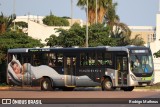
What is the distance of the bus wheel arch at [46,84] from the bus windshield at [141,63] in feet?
21.0

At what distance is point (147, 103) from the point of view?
1827 centimetres

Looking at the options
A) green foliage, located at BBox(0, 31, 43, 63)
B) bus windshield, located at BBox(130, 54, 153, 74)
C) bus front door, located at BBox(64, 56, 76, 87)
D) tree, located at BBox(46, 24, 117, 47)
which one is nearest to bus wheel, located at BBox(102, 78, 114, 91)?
bus windshield, located at BBox(130, 54, 153, 74)

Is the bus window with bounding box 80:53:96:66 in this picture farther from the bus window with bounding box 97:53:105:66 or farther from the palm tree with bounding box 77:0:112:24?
the palm tree with bounding box 77:0:112:24

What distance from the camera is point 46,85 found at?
41.7 m

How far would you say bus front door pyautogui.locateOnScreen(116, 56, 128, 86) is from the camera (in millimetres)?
38375

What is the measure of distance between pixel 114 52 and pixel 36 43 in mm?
19004

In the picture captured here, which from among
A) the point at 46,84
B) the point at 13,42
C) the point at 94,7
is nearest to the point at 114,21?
the point at 94,7

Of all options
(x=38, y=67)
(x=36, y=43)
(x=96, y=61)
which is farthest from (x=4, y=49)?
(x=96, y=61)

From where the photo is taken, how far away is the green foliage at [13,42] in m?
54.2

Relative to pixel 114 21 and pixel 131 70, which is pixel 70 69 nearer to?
pixel 131 70

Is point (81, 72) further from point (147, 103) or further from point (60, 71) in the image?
point (147, 103)

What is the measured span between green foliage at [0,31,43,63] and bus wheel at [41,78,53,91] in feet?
38.0

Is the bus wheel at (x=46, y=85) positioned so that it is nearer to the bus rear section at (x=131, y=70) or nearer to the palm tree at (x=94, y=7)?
the bus rear section at (x=131, y=70)

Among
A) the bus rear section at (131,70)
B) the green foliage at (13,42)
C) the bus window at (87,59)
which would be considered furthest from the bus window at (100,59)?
the green foliage at (13,42)
